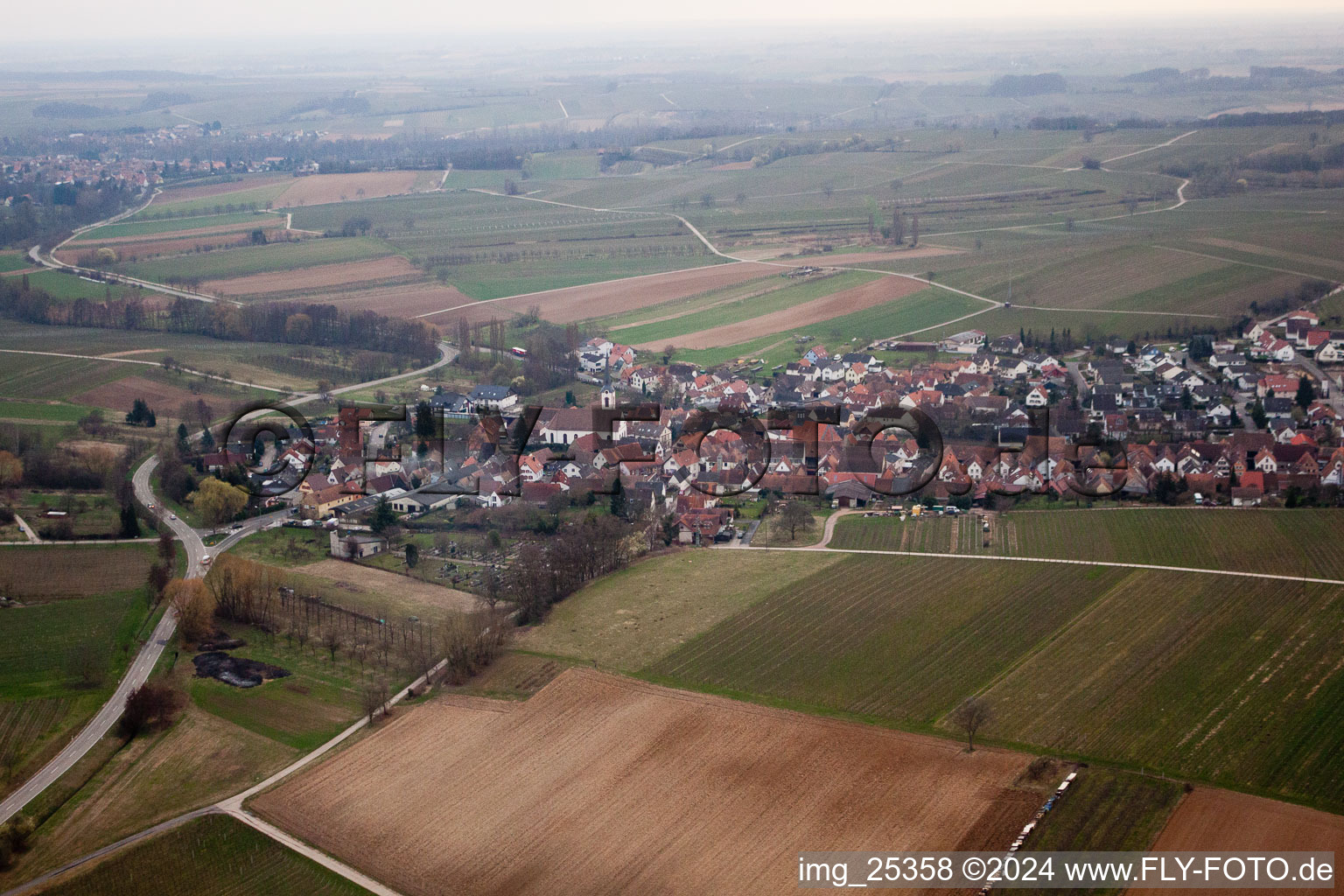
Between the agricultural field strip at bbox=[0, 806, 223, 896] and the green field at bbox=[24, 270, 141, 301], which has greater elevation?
the green field at bbox=[24, 270, 141, 301]

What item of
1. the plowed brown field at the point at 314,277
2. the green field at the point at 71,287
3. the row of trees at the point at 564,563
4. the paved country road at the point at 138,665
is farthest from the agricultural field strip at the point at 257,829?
the green field at the point at 71,287

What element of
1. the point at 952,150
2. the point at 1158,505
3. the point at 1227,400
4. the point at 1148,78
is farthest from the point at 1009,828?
the point at 1148,78

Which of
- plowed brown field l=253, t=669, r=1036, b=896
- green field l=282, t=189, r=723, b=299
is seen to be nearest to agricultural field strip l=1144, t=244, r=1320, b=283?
green field l=282, t=189, r=723, b=299

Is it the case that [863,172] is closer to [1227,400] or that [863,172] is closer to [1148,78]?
[1227,400]

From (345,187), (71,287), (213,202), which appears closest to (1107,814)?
(71,287)

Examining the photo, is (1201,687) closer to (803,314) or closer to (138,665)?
(138,665)

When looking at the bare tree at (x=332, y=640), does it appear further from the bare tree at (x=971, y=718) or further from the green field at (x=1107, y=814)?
the green field at (x=1107, y=814)

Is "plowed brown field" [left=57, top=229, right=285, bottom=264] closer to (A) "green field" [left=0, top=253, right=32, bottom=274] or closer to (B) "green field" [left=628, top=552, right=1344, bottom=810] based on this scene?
(A) "green field" [left=0, top=253, right=32, bottom=274]
